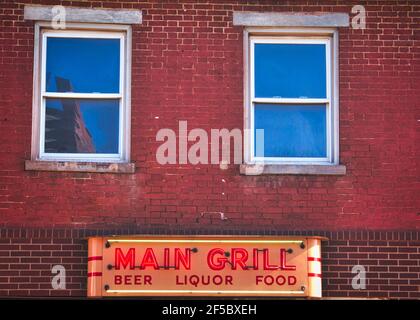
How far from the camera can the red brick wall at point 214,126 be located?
1096 cm

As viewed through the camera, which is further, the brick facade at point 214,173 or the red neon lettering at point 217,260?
the brick facade at point 214,173

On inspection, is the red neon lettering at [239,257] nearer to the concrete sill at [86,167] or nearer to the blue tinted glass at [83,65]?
the concrete sill at [86,167]

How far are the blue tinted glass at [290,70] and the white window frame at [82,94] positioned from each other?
1589mm

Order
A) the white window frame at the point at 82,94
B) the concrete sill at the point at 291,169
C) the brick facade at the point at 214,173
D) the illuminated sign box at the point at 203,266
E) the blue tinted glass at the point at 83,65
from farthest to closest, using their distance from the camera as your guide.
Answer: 1. the blue tinted glass at the point at 83,65
2. the white window frame at the point at 82,94
3. the concrete sill at the point at 291,169
4. the brick facade at the point at 214,173
5. the illuminated sign box at the point at 203,266

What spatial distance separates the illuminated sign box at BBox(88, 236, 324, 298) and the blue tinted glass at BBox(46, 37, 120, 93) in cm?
194

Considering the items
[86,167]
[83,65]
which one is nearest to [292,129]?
[86,167]

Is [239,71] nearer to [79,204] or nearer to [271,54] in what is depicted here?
[271,54]

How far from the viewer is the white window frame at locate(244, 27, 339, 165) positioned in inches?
444

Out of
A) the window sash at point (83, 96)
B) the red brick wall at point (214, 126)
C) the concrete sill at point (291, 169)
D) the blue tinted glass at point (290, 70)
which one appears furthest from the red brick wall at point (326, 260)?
the blue tinted glass at point (290, 70)

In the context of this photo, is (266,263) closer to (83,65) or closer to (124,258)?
(124,258)

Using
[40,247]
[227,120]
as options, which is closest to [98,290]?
[40,247]

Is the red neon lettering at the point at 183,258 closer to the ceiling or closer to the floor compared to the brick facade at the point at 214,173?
closer to the floor

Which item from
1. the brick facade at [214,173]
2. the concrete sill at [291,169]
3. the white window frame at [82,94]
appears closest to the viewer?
the brick facade at [214,173]

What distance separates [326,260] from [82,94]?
348 centimetres
